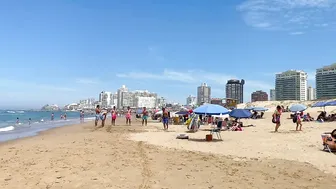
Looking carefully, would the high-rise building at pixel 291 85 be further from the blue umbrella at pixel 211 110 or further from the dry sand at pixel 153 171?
the dry sand at pixel 153 171

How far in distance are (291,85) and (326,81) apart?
2869cm

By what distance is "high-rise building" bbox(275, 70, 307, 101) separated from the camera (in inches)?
4857

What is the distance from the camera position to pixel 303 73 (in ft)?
417

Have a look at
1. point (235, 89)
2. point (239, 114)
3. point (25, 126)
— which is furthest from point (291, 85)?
point (239, 114)

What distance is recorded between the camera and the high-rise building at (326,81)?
3730 inches

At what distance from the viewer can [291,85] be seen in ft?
414

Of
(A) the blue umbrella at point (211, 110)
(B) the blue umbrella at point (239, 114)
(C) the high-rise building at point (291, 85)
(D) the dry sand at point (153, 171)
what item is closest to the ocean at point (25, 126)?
(D) the dry sand at point (153, 171)

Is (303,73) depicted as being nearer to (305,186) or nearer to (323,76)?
(323,76)

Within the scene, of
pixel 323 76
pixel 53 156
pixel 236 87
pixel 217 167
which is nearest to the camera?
pixel 217 167

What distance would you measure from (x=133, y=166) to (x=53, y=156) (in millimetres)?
3261

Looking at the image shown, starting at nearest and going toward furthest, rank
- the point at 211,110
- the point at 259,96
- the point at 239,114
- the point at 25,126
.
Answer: the point at 211,110 → the point at 239,114 → the point at 25,126 → the point at 259,96

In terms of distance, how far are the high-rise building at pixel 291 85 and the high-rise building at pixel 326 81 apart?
21.9 meters

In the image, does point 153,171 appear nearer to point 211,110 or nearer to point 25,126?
point 211,110

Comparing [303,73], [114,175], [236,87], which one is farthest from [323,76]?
[114,175]
